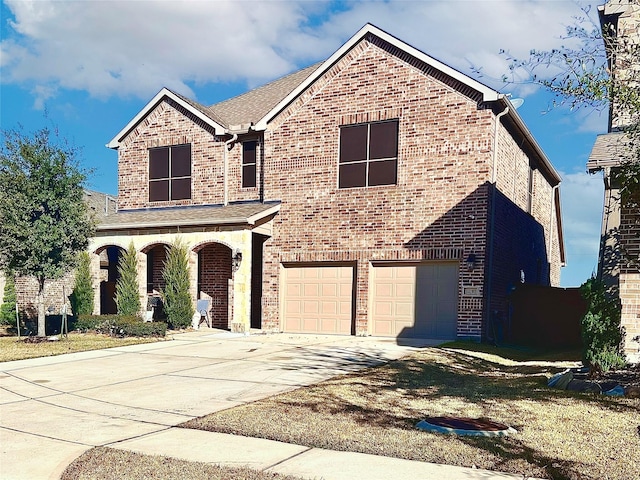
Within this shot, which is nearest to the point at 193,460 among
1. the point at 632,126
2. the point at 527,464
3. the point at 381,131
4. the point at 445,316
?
the point at 527,464

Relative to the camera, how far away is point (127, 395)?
27.9 ft

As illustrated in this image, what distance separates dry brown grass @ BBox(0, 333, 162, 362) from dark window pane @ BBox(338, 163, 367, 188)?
724 centimetres

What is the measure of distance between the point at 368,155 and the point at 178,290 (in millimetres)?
7363

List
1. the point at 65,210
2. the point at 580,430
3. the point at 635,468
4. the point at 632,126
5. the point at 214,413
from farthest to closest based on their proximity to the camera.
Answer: the point at 65,210 < the point at 632,126 < the point at 214,413 < the point at 580,430 < the point at 635,468

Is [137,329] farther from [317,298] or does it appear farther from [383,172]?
[383,172]

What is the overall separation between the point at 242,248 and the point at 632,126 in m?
11.5

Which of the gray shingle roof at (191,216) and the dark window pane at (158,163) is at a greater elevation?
the dark window pane at (158,163)

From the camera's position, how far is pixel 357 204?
17.4 meters

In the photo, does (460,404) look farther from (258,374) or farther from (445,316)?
(445,316)

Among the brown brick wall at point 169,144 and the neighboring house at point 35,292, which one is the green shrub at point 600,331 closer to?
the brown brick wall at point 169,144

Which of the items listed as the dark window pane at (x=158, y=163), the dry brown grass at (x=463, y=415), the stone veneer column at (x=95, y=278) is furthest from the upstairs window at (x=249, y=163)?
the dry brown grass at (x=463, y=415)

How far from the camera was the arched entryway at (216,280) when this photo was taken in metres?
20.4

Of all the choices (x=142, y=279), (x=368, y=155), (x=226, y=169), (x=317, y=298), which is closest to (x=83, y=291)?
(x=142, y=279)

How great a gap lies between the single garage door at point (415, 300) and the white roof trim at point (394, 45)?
Result: 16.2 ft
